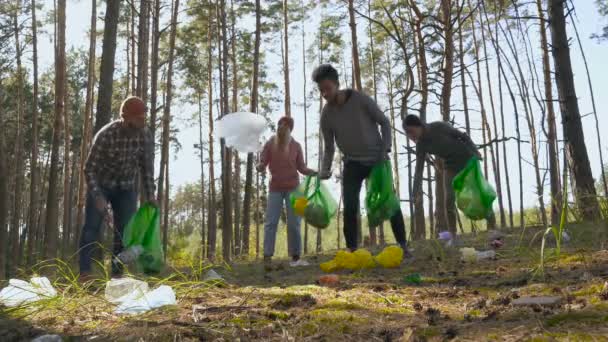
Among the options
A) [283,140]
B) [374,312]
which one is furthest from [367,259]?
[374,312]

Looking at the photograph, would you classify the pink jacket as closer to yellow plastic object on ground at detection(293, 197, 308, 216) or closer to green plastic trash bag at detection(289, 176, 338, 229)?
green plastic trash bag at detection(289, 176, 338, 229)

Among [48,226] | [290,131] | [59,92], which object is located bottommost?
[48,226]

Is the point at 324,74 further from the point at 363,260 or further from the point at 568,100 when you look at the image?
the point at 568,100

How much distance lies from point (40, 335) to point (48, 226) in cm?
826

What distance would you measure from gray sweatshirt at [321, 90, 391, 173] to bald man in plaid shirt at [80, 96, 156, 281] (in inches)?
59.3

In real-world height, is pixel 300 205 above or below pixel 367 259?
above

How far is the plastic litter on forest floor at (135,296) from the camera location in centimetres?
252

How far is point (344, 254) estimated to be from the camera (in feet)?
13.8

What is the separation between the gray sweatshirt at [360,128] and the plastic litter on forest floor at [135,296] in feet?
7.03

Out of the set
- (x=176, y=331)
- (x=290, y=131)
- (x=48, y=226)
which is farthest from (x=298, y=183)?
(x=48, y=226)

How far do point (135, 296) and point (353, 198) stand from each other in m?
2.21

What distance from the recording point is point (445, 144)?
5.07 meters

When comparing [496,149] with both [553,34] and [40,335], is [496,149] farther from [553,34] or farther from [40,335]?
[40,335]

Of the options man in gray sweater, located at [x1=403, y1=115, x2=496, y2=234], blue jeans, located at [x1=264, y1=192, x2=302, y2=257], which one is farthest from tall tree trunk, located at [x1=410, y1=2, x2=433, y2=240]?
blue jeans, located at [x1=264, y1=192, x2=302, y2=257]
